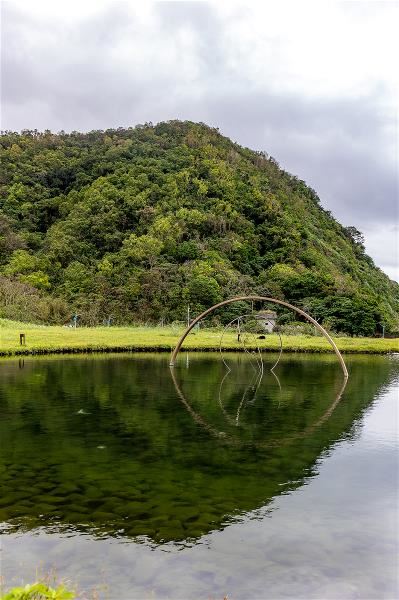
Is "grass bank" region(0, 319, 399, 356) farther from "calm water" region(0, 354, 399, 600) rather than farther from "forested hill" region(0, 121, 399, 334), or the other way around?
"calm water" region(0, 354, 399, 600)

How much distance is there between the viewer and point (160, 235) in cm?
7794

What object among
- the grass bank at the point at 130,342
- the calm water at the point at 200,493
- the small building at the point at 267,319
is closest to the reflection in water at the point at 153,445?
the calm water at the point at 200,493

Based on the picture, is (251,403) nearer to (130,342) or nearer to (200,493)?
(200,493)

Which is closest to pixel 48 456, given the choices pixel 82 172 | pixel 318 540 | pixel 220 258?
pixel 318 540

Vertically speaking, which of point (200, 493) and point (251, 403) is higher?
point (251, 403)

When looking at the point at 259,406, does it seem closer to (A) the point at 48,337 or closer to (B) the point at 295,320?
(A) the point at 48,337

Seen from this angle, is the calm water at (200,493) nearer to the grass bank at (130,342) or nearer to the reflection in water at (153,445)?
the reflection in water at (153,445)

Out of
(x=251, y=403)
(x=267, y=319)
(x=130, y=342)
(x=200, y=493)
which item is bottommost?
(x=200, y=493)

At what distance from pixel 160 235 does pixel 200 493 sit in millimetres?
68550

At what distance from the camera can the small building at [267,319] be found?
62000mm

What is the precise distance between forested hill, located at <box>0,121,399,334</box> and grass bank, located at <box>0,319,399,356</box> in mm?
14252

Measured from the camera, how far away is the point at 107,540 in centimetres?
847

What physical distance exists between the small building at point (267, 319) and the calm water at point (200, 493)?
3912 centimetres

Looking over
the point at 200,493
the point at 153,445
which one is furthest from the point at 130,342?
the point at 200,493
